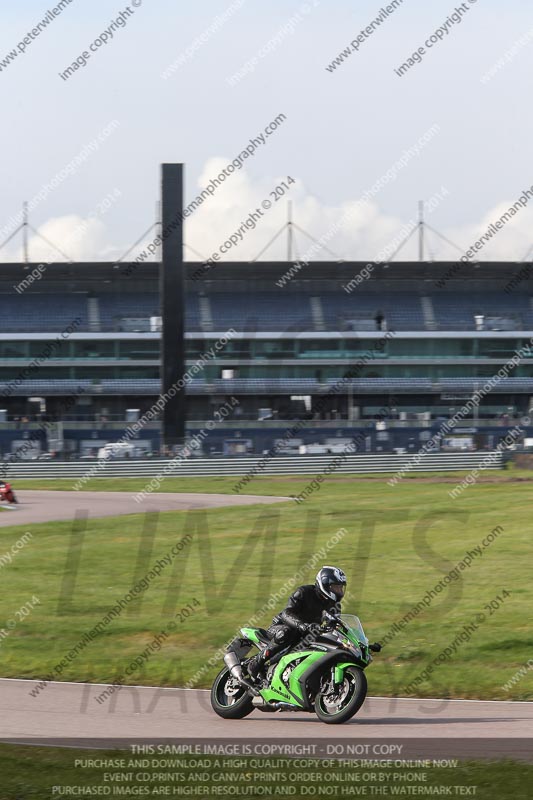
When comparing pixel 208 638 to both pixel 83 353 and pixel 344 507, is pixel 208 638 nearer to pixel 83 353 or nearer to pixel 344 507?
pixel 344 507

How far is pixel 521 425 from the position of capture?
1837 inches

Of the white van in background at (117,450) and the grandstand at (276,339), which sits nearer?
the white van in background at (117,450)

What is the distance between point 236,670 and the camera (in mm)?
10008

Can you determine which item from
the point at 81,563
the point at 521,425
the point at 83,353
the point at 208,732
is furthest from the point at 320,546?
the point at 83,353

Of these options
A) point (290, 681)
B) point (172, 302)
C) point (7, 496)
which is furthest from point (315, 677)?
point (172, 302)

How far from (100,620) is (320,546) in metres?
6.42

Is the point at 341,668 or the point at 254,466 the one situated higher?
the point at 341,668

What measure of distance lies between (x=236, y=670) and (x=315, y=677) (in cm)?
82

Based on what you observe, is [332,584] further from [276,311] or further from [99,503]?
[276,311]

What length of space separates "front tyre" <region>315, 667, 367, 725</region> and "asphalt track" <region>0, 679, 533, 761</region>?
11 centimetres

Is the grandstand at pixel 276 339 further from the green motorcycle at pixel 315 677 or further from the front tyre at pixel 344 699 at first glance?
the front tyre at pixel 344 699

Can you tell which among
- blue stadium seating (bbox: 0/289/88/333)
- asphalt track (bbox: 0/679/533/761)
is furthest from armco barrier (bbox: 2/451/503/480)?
asphalt track (bbox: 0/679/533/761)

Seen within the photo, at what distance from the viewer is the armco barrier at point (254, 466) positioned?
39.9 meters

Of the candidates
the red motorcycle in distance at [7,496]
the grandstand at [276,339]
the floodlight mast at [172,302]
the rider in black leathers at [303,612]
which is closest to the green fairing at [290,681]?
the rider in black leathers at [303,612]
